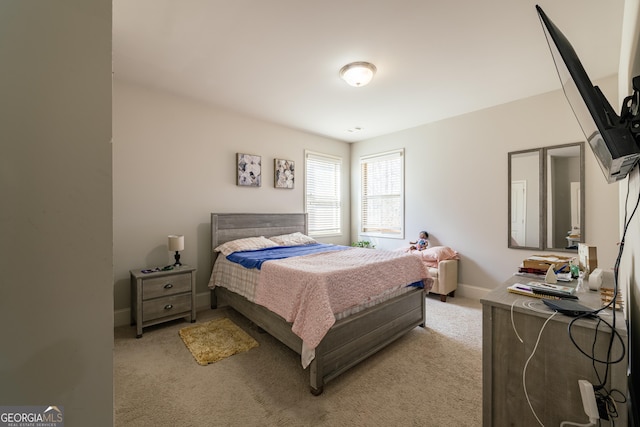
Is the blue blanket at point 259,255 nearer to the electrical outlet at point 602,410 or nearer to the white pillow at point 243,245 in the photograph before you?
the white pillow at point 243,245

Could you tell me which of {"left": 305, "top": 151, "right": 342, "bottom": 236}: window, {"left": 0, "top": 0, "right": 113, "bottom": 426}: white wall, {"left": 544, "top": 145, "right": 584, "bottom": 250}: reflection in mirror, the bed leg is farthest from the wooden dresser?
{"left": 305, "top": 151, "right": 342, "bottom": 236}: window

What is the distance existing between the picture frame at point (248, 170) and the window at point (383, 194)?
2.25 m

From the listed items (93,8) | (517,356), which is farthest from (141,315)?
(517,356)

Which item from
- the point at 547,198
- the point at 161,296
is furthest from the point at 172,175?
the point at 547,198

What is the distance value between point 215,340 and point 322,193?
317cm

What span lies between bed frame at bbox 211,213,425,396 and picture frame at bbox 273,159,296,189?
1.09 m

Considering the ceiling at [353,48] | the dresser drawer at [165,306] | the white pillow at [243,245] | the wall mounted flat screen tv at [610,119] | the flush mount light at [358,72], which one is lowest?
the dresser drawer at [165,306]

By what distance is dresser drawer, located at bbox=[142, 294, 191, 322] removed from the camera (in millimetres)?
2713

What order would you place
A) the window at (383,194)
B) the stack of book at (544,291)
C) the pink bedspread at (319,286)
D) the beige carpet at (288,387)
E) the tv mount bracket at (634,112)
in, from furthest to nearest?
1. the window at (383,194)
2. the pink bedspread at (319,286)
3. the beige carpet at (288,387)
4. the stack of book at (544,291)
5. the tv mount bracket at (634,112)

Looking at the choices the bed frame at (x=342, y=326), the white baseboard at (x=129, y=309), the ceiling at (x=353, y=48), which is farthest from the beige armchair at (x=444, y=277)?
the white baseboard at (x=129, y=309)

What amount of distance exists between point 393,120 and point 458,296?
292cm

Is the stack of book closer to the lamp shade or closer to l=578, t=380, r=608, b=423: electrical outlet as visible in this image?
l=578, t=380, r=608, b=423: electrical outlet

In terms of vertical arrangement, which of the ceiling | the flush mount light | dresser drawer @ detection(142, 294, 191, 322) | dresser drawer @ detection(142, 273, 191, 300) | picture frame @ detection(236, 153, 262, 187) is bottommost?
dresser drawer @ detection(142, 294, 191, 322)

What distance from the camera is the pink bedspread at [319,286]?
1.87 metres
